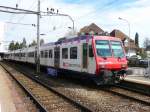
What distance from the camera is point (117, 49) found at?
71.7ft

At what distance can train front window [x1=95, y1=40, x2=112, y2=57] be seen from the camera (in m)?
20.8

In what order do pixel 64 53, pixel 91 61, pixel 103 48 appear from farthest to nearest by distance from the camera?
pixel 64 53 < pixel 103 48 < pixel 91 61

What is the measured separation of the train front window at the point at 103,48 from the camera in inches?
818

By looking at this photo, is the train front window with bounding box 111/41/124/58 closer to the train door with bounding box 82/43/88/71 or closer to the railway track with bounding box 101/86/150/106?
the train door with bounding box 82/43/88/71

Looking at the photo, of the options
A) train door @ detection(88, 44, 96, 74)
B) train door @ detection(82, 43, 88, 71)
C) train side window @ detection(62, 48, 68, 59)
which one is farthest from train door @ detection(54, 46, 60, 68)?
train door @ detection(88, 44, 96, 74)

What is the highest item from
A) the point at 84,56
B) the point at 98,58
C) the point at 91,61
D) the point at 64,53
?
the point at 64,53

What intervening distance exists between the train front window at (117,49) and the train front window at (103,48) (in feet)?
1.28

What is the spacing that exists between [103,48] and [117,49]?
111 centimetres

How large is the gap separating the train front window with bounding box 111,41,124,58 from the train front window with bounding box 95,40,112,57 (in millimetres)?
389

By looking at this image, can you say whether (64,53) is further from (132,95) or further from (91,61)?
(132,95)

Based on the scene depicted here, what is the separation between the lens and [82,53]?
874 inches

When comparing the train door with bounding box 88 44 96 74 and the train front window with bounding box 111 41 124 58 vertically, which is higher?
the train front window with bounding box 111 41 124 58

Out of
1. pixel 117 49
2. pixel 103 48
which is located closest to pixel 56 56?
pixel 117 49

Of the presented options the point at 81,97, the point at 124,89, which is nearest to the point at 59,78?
the point at 124,89
